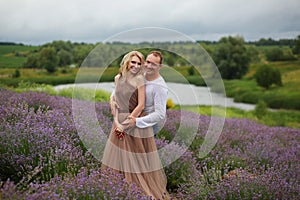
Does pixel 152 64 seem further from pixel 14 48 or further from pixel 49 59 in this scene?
pixel 49 59

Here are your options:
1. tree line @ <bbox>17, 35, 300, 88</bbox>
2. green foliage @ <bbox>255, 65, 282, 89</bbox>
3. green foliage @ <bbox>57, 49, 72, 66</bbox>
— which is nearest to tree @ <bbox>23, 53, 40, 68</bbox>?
tree line @ <bbox>17, 35, 300, 88</bbox>

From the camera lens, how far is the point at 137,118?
118 inches

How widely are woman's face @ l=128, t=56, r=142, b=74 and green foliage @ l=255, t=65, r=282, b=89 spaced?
13.6 meters

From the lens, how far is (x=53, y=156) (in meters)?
3.25

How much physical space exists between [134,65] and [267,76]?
553 inches

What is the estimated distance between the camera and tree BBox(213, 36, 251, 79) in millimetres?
17281

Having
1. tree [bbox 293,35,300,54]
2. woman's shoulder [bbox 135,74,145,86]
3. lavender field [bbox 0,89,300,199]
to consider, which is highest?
Result: tree [bbox 293,35,300,54]

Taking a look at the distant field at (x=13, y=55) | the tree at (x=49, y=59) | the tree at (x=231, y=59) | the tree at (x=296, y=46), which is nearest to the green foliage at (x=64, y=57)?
the tree at (x=49, y=59)

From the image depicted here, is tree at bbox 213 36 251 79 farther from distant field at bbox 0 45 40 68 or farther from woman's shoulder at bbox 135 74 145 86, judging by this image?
woman's shoulder at bbox 135 74 145 86

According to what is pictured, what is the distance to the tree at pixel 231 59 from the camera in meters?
17.3

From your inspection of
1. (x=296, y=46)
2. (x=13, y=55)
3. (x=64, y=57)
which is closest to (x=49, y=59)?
(x=64, y=57)

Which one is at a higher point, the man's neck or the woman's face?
the woman's face

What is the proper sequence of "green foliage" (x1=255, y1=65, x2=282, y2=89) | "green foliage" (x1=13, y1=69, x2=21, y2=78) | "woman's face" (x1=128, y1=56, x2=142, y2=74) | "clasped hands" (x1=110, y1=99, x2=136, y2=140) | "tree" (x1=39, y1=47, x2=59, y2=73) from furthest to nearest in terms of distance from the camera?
"green foliage" (x1=255, y1=65, x2=282, y2=89), "tree" (x1=39, y1=47, x2=59, y2=73), "green foliage" (x1=13, y1=69, x2=21, y2=78), "clasped hands" (x1=110, y1=99, x2=136, y2=140), "woman's face" (x1=128, y1=56, x2=142, y2=74)

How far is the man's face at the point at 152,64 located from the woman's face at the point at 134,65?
66 millimetres
